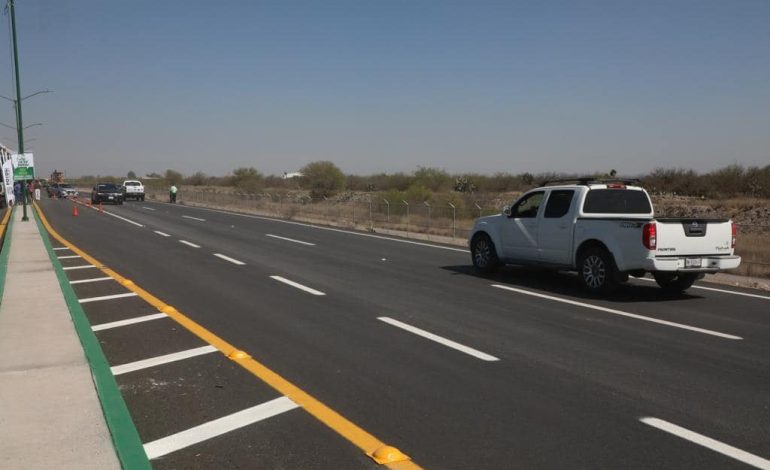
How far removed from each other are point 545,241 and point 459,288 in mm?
1913

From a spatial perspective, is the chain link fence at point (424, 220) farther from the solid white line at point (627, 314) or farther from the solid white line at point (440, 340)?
the solid white line at point (440, 340)

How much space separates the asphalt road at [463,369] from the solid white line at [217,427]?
→ 0.34 ft

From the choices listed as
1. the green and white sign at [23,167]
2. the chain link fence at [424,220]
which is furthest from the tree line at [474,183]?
the green and white sign at [23,167]

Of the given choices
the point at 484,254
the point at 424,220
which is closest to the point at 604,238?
the point at 484,254

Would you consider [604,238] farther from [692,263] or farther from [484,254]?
[484,254]

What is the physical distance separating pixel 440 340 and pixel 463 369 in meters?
1.26

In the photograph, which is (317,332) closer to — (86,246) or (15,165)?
(86,246)

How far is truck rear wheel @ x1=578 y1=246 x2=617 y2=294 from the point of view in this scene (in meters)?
11.2

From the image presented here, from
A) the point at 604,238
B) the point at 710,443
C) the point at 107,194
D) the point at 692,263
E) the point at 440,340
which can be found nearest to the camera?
the point at 710,443

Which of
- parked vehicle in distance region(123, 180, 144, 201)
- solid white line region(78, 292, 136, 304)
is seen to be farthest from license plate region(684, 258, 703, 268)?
parked vehicle in distance region(123, 180, 144, 201)

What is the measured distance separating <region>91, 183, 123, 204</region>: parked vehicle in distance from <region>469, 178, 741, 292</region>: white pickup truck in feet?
144

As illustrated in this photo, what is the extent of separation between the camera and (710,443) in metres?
4.82

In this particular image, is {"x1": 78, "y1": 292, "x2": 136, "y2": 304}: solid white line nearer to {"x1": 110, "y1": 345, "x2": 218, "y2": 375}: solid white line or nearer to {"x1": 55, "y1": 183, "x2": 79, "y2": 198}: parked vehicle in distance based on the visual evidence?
{"x1": 110, "y1": 345, "x2": 218, "y2": 375}: solid white line

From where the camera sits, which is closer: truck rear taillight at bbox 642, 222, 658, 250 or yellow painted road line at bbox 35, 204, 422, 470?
yellow painted road line at bbox 35, 204, 422, 470
